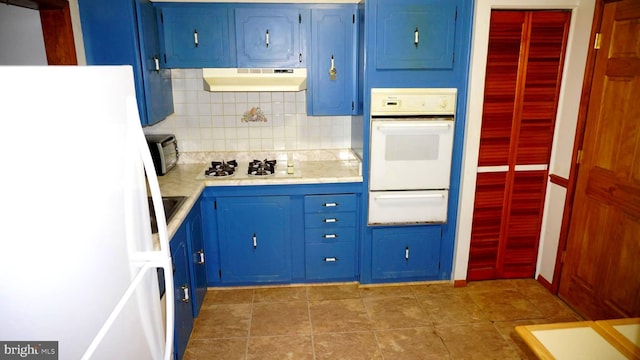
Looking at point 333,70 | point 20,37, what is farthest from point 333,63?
point 20,37

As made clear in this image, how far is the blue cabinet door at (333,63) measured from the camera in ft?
9.42

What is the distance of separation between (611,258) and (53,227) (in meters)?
2.95

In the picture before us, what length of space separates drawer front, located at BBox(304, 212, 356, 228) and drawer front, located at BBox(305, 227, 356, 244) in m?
0.03

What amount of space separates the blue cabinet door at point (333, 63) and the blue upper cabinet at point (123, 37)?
3.67 ft

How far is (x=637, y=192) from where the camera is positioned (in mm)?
2297

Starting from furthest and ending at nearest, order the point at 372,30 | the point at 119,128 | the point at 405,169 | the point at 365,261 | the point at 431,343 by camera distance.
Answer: the point at 365,261 < the point at 405,169 < the point at 372,30 < the point at 431,343 < the point at 119,128

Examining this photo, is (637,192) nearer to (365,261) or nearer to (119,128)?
(365,261)

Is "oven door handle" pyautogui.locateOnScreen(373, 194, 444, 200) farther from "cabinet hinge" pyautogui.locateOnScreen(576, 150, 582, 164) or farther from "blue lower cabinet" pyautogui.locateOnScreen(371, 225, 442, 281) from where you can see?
"cabinet hinge" pyautogui.locateOnScreen(576, 150, 582, 164)

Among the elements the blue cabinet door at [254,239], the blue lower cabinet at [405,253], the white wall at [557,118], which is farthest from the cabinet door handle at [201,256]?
the white wall at [557,118]

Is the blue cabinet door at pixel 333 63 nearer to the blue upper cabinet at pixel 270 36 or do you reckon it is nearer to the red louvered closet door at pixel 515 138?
the blue upper cabinet at pixel 270 36

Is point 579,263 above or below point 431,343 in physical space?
above

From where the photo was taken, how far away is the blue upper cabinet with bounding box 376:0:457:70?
8.66 ft

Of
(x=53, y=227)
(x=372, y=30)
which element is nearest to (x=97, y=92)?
(x=53, y=227)

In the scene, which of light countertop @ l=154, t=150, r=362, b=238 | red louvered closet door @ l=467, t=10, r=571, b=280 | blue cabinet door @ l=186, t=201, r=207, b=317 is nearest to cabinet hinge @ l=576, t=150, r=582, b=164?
red louvered closet door @ l=467, t=10, r=571, b=280
